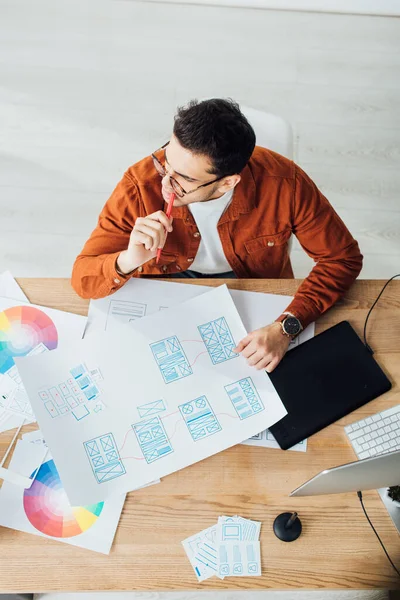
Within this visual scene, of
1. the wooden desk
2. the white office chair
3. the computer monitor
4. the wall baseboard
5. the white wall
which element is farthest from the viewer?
the wall baseboard

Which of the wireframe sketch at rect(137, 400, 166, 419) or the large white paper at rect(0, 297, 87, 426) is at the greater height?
the large white paper at rect(0, 297, 87, 426)

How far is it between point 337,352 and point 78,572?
72 centimetres

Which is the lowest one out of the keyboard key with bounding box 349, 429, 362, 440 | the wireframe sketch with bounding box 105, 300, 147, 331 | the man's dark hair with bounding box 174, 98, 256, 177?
the keyboard key with bounding box 349, 429, 362, 440

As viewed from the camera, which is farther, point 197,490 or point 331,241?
point 331,241

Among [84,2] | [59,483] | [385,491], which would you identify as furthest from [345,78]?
[59,483]

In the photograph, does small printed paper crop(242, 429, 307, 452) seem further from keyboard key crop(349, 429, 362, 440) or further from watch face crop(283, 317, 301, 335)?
watch face crop(283, 317, 301, 335)

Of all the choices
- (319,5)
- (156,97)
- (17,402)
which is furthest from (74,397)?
(319,5)

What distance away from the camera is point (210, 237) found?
4.63ft

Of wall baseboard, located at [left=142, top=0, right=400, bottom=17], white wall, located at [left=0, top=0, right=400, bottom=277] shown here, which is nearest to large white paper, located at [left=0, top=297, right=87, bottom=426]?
white wall, located at [left=0, top=0, right=400, bottom=277]

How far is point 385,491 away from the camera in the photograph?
1163mm

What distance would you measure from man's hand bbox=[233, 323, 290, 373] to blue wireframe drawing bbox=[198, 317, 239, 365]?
19 mm

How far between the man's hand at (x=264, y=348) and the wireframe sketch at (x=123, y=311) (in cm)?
25

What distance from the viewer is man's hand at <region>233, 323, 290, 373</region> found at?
124 centimetres

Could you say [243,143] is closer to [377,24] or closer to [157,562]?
[157,562]
